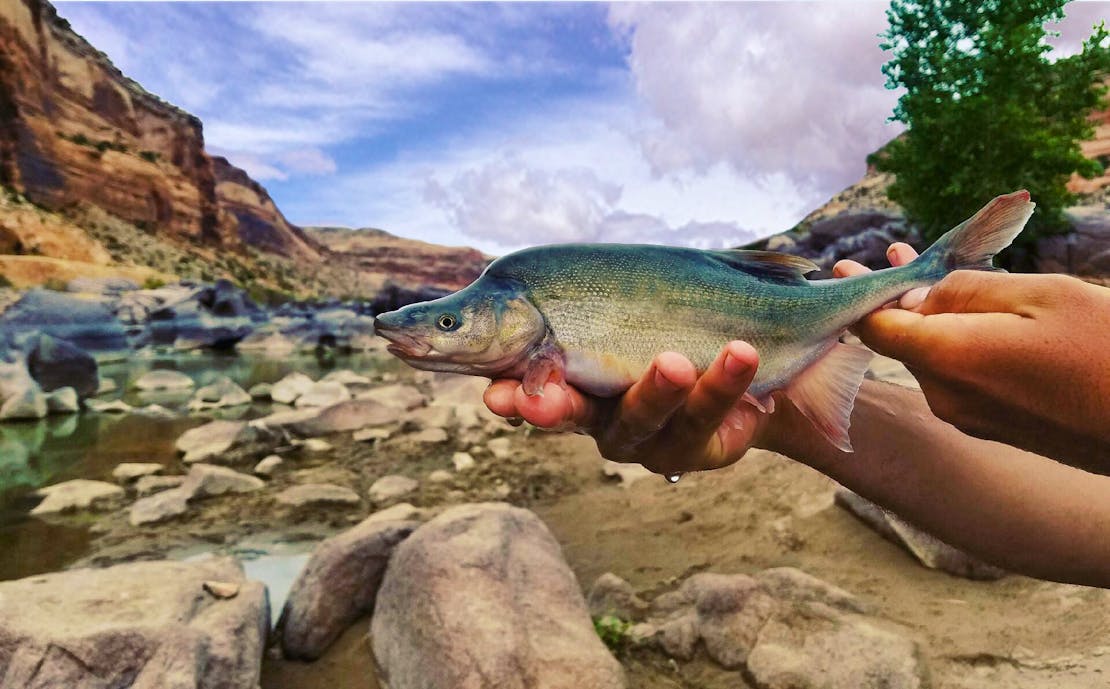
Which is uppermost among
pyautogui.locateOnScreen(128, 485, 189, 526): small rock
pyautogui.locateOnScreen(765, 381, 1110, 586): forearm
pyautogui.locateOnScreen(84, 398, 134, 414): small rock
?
pyautogui.locateOnScreen(765, 381, 1110, 586): forearm

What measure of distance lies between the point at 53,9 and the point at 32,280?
47040 mm

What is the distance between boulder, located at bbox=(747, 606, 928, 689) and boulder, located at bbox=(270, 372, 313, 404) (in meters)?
13.5

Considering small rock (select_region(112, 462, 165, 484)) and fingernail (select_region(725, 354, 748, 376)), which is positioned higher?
fingernail (select_region(725, 354, 748, 376))

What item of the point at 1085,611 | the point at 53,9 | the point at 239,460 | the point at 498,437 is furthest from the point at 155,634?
the point at 53,9

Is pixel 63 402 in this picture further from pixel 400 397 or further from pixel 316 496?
pixel 316 496

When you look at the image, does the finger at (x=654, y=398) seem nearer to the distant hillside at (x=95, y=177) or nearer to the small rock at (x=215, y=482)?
the small rock at (x=215, y=482)

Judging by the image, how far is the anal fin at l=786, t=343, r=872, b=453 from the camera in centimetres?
258

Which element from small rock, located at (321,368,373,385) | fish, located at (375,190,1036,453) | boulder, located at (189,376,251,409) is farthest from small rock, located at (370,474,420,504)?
small rock, located at (321,368,373,385)

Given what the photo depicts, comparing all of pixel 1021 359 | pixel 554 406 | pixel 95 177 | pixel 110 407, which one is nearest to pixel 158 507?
pixel 554 406

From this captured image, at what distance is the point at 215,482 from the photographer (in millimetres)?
8195

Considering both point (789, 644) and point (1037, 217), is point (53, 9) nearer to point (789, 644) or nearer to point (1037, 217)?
point (1037, 217)

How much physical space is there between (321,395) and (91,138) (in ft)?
237

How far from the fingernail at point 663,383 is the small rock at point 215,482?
733 cm

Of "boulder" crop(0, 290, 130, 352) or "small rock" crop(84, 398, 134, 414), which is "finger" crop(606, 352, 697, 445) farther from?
"boulder" crop(0, 290, 130, 352)
